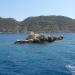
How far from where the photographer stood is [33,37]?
4264 inches

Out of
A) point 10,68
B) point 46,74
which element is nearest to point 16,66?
point 10,68

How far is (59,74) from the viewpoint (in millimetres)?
36781

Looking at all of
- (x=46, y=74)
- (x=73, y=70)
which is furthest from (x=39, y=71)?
(x=73, y=70)

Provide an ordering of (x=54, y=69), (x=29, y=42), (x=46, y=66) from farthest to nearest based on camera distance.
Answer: (x=29, y=42)
(x=46, y=66)
(x=54, y=69)

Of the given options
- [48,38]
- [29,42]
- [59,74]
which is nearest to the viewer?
[59,74]

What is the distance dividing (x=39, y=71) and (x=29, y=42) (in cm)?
6553

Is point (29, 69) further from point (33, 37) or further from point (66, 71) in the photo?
point (33, 37)

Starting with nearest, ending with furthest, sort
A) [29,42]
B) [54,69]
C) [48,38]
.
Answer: [54,69], [29,42], [48,38]

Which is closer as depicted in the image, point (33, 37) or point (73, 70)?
point (73, 70)

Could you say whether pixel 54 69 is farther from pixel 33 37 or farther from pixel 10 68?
pixel 33 37

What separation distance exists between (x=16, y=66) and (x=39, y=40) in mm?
62832

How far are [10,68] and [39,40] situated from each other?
6464 cm

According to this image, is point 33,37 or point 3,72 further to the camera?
point 33,37

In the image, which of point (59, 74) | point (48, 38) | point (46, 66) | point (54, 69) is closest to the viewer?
point (59, 74)
